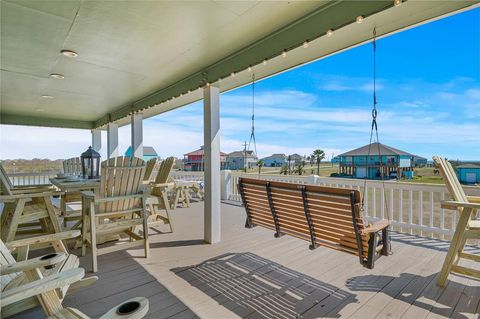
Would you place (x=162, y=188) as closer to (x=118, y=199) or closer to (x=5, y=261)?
(x=118, y=199)

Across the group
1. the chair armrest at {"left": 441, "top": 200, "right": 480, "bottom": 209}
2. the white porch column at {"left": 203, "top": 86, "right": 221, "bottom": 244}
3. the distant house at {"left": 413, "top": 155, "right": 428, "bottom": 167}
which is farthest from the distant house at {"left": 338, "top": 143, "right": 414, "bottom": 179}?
the white porch column at {"left": 203, "top": 86, "right": 221, "bottom": 244}

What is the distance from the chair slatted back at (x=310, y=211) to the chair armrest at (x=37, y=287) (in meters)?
1.77

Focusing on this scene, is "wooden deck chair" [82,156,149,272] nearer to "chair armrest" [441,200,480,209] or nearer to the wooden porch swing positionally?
the wooden porch swing

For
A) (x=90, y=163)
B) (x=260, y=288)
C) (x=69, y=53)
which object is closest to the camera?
(x=260, y=288)

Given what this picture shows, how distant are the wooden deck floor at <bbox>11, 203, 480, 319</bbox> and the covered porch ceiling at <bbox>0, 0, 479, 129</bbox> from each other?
8.01 feet

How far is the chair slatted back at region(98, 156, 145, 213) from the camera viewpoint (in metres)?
2.98

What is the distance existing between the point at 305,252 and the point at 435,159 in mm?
1802

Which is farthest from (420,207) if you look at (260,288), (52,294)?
(52,294)

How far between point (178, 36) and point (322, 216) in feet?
8.36

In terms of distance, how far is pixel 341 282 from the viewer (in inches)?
93.7

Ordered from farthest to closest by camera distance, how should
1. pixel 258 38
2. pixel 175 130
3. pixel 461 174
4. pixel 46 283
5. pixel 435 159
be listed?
pixel 175 130
pixel 461 174
pixel 258 38
pixel 435 159
pixel 46 283

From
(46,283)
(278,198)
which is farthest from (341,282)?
(46,283)

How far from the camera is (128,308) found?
3.16ft

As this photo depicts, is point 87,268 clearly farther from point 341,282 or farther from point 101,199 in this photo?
point 341,282
